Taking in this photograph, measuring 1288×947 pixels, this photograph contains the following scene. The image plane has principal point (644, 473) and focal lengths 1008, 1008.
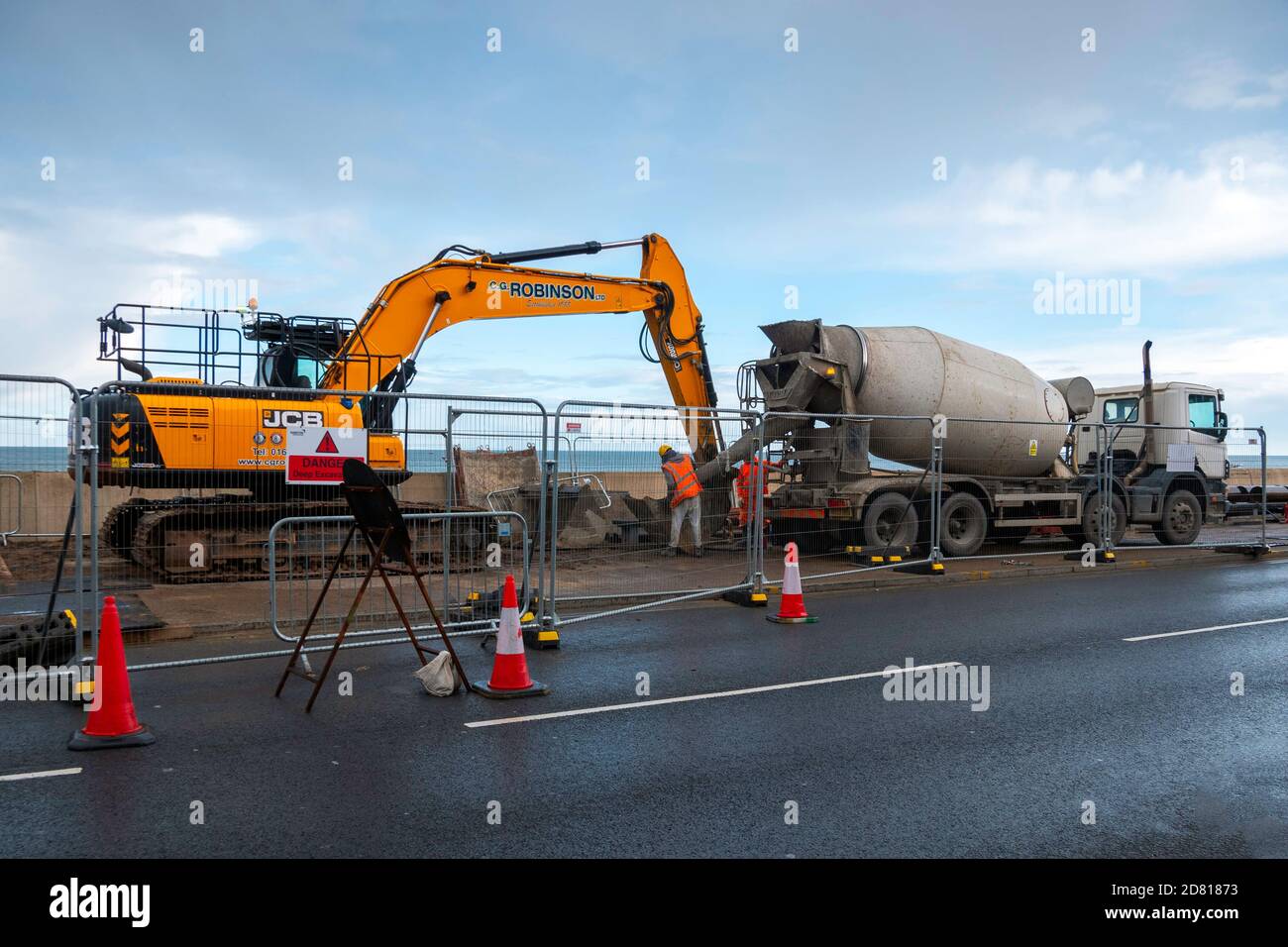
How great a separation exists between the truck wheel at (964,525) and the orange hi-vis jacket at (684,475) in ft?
17.5

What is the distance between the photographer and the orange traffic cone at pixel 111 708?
5910 mm

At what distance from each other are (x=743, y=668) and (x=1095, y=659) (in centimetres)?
298

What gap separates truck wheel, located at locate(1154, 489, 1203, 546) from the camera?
59.8ft

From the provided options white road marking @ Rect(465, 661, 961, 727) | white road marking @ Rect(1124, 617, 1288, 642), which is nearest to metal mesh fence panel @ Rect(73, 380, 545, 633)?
white road marking @ Rect(465, 661, 961, 727)

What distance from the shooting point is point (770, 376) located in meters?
16.5

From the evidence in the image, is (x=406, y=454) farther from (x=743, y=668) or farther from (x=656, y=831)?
(x=656, y=831)

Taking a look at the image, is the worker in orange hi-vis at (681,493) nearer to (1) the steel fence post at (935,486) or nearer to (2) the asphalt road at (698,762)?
(2) the asphalt road at (698,762)

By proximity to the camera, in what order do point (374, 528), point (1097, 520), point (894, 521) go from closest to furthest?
point (374, 528), point (894, 521), point (1097, 520)

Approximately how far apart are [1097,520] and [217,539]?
1400 cm

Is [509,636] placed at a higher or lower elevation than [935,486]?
lower

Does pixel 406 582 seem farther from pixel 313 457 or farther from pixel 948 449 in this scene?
pixel 948 449

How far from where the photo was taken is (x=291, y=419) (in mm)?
12648

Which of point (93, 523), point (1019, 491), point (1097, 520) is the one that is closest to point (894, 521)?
point (1019, 491)

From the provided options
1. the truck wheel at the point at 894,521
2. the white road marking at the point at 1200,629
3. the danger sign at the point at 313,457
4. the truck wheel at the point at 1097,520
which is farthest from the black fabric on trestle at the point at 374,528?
the truck wheel at the point at 1097,520
